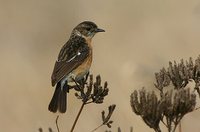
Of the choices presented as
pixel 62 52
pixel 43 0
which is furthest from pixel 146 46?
pixel 62 52

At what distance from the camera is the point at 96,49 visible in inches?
701

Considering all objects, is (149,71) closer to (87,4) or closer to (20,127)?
(20,127)

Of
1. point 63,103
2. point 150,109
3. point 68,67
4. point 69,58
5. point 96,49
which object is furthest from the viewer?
point 96,49

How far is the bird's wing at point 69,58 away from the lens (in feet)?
29.5

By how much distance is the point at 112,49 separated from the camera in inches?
699

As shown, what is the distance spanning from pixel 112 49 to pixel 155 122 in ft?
37.5

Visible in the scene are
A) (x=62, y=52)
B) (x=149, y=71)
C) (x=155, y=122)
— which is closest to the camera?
(x=155, y=122)

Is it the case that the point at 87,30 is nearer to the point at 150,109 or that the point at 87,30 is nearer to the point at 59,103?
the point at 59,103

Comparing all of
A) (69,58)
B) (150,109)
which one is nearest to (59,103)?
(69,58)

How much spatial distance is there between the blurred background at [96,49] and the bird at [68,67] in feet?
15.6

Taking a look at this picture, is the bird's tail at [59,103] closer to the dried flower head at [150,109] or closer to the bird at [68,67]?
the bird at [68,67]

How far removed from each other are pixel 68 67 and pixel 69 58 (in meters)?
0.16

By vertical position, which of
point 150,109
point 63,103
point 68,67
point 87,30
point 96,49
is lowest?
point 150,109

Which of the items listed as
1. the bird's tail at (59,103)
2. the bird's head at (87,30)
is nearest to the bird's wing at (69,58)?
the bird's tail at (59,103)
